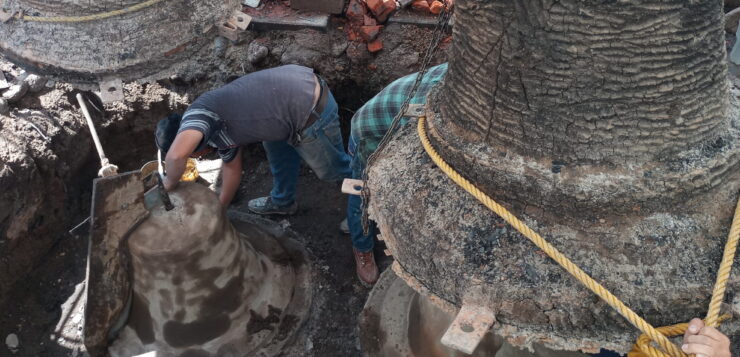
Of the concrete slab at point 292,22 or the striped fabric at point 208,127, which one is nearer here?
the striped fabric at point 208,127

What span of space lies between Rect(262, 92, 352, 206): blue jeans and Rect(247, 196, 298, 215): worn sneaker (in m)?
0.05

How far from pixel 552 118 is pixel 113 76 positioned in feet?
12.5

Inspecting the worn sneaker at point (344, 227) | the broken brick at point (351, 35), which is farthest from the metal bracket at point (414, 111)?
the broken brick at point (351, 35)

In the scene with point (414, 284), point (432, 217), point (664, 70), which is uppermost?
point (664, 70)

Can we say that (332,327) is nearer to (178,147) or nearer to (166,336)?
(166,336)

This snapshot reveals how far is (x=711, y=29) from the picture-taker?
4.61 ft

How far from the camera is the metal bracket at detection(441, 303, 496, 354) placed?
4.60ft

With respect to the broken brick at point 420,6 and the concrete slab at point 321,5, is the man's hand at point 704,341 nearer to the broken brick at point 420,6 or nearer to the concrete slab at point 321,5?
the broken brick at point 420,6

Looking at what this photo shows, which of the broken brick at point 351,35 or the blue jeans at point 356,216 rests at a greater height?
the broken brick at point 351,35

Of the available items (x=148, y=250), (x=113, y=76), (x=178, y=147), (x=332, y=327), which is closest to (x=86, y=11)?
(x=113, y=76)

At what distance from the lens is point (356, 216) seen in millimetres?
3676

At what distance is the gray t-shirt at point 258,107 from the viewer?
3176 millimetres

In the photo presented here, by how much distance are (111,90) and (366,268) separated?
94.5 inches

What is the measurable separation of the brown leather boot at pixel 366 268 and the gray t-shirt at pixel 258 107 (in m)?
1.04
